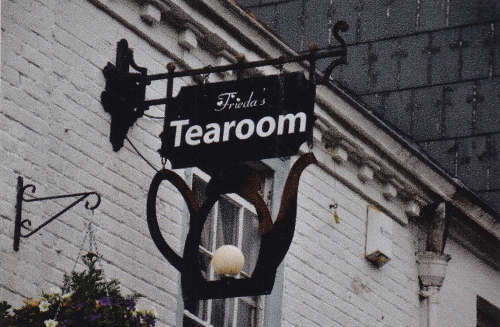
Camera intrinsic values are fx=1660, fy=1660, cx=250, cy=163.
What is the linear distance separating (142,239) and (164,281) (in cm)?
45

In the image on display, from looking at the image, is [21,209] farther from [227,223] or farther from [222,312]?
[227,223]

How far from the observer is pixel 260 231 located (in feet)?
40.4

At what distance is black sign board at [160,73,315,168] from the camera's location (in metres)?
12.4

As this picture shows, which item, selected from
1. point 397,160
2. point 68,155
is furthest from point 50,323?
point 397,160

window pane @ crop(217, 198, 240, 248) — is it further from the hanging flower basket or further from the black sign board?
the hanging flower basket

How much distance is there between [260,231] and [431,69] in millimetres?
9064

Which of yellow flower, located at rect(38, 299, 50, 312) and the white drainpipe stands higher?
the white drainpipe

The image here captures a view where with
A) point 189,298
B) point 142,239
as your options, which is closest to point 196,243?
point 189,298

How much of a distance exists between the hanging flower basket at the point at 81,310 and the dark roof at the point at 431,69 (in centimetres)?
897

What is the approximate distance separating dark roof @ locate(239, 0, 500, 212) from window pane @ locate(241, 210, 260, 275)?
509 cm

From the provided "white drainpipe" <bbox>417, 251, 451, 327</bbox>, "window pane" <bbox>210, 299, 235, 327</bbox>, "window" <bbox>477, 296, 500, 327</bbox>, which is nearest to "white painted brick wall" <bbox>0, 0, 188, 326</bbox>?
"window pane" <bbox>210, 299, 235, 327</bbox>

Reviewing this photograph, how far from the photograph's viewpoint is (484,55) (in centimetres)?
2091

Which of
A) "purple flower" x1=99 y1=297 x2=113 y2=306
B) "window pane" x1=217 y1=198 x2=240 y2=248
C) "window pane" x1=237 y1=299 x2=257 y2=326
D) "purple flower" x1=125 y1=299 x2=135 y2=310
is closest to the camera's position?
"purple flower" x1=99 y1=297 x2=113 y2=306

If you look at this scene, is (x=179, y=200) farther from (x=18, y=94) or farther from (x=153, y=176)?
(x=18, y=94)
